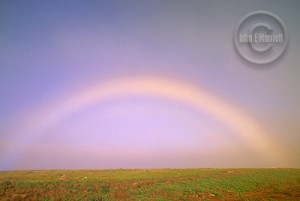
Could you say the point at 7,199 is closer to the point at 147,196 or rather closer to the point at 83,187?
the point at 83,187

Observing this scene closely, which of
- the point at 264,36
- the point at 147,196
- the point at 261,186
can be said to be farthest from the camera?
the point at 261,186

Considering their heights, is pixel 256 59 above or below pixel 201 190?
above

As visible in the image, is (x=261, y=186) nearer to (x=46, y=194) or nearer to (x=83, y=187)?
(x=83, y=187)

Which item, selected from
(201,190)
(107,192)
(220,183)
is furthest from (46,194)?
(220,183)

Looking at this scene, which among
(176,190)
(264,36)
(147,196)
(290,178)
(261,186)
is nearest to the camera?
(264,36)

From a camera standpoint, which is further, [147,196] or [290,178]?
[290,178]

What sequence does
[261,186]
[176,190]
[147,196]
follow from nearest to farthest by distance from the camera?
[147,196]
[176,190]
[261,186]

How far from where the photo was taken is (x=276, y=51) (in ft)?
31.9

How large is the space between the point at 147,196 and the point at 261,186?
485 cm

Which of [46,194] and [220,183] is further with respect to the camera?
[220,183]

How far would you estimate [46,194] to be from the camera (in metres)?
10.1

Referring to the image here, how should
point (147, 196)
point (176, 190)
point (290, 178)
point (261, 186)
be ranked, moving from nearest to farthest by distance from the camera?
point (147, 196) < point (176, 190) < point (261, 186) < point (290, 178)

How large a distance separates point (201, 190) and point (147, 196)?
2155 millimetres

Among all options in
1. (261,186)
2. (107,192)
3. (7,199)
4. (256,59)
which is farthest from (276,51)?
(7,199)
